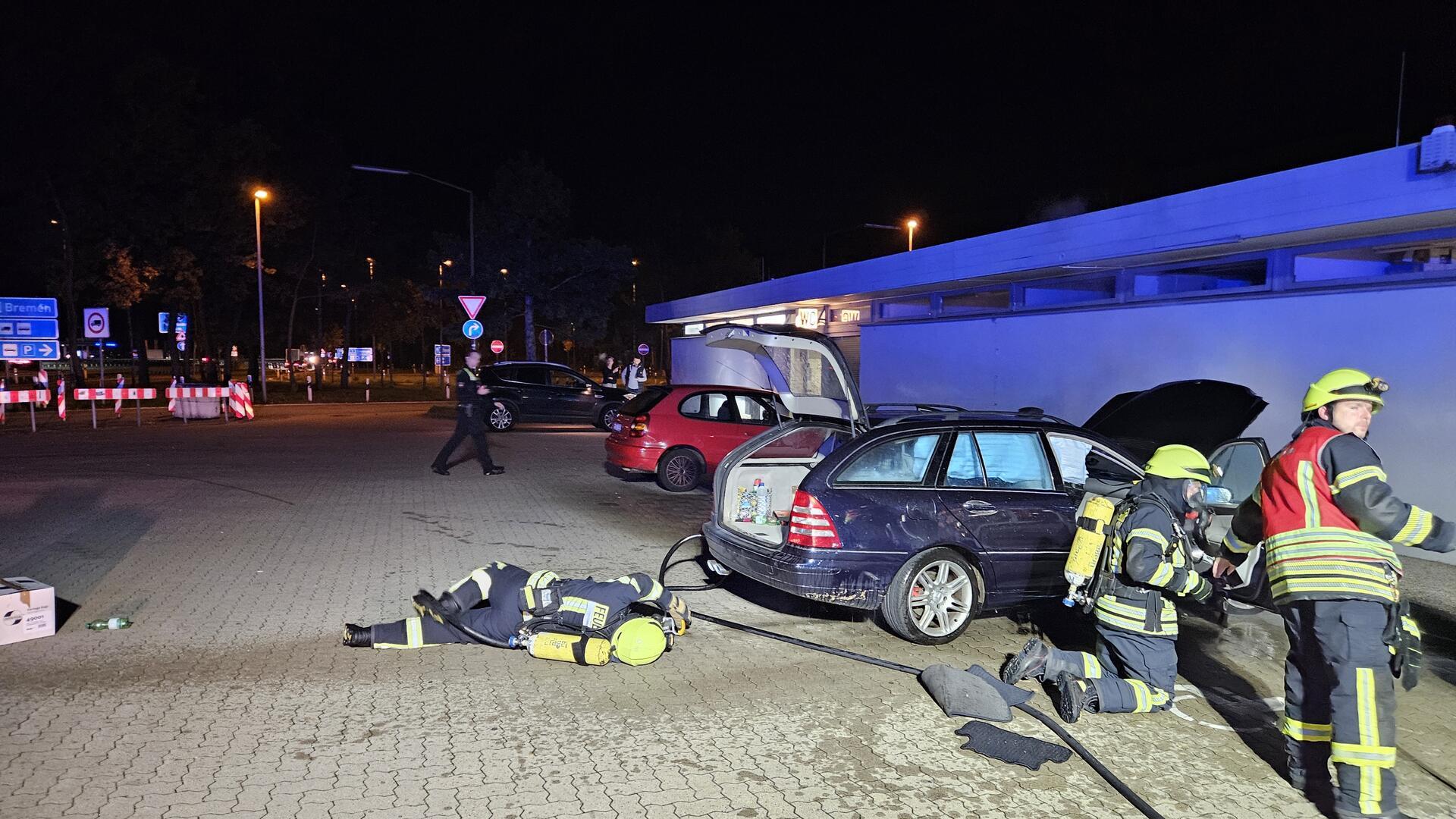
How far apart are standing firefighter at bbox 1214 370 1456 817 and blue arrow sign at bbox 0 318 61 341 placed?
97.5ft

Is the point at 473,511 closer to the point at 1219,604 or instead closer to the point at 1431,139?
the point at 1219,604

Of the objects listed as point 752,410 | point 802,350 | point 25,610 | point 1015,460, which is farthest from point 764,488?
point 752,410

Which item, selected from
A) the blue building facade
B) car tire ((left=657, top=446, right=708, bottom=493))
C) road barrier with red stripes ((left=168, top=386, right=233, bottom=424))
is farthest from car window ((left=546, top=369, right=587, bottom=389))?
car tire ((left=657, top=446, right=708, bottom=493))

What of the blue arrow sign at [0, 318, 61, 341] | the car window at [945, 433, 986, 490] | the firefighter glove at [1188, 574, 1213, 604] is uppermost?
the blue arrow sign at [0, 318, 61, 341]

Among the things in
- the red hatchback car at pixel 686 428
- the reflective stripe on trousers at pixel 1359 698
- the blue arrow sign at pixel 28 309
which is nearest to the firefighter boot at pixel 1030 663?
the reflective stripe on trousers at pixel 1359 698

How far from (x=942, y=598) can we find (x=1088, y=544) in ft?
4.80

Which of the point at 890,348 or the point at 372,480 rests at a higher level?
the point at 890,348

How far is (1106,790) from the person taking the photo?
4.05 m

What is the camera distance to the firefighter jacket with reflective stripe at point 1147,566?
14.7 feet

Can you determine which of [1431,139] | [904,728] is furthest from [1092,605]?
[1431,139]

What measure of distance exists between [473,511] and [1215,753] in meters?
8.18

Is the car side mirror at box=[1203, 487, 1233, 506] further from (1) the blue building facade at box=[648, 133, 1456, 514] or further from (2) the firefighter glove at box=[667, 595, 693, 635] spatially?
(1) the blue building facade at box=[648, 133, 1456, 514]

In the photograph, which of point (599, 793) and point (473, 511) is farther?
point (473, 511)

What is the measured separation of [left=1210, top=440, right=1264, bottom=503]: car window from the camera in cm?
680
